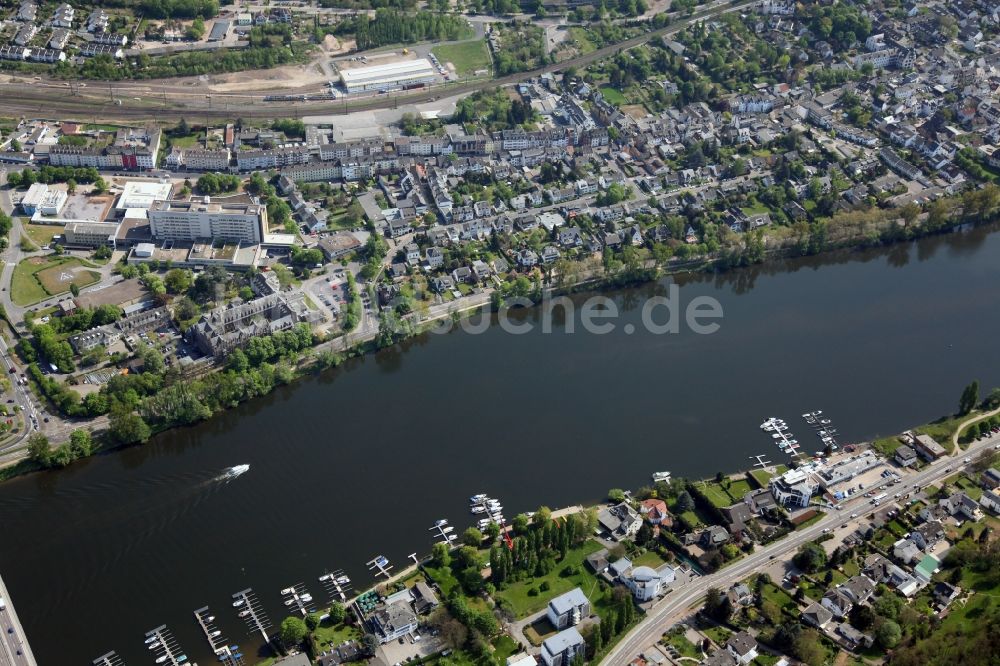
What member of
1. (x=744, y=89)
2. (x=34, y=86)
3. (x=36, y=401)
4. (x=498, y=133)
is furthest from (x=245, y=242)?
(x=744, y=89)

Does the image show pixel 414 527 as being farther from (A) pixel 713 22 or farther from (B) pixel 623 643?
(A) pixel 713 22

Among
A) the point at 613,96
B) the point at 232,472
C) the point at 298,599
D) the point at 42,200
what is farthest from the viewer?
the point at 613,96

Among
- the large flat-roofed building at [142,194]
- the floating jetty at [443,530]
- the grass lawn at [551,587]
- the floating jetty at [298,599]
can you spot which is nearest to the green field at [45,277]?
the large flat-roofed building at [142,194]

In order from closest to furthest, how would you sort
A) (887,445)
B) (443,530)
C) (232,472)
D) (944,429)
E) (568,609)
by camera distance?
(568,609) → (443,530) → (232,472) → (887,445) → (944,429)

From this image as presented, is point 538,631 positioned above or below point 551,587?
below

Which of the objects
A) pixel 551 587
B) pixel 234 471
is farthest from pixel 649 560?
pixel 234 471

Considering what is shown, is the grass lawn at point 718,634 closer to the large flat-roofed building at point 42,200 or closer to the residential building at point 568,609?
the residential building at point 568,609

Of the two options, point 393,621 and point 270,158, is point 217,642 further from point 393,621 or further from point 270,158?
point 270,158
